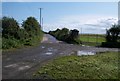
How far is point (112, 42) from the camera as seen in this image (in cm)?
4053

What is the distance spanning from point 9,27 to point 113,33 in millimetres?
21127

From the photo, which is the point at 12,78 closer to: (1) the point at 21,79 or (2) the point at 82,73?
(1) the point at 21,79

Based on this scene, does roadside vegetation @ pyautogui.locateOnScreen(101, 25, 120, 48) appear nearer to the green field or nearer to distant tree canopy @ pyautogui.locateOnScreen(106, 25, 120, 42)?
distant tree canopy @ pyautogui.locateOnScreen(106, 25, 120, 42)

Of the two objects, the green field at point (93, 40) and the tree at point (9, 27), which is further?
the green field at point (93, 40)

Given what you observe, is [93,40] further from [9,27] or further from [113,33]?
[9,27]

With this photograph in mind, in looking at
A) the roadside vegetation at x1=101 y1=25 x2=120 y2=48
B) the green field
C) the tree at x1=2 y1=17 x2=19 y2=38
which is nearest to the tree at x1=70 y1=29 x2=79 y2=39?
the green field

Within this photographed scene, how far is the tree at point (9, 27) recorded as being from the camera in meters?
27.6

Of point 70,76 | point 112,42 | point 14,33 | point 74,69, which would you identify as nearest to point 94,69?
point 74,69

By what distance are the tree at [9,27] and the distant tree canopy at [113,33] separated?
19637 millimetres

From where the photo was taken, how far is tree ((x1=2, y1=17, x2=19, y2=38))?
90.4 ft

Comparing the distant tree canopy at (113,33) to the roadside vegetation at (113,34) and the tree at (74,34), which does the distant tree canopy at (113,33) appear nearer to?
the roadside vegetation at (113,34)

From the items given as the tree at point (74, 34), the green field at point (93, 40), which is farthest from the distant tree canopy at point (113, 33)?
the tree at point (74, 34)

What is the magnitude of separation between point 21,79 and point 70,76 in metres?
2.09

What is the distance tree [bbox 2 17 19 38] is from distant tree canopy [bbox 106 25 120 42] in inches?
773
